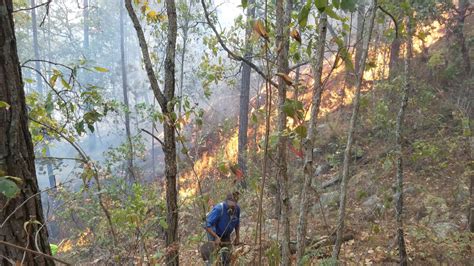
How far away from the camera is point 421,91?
8.22m

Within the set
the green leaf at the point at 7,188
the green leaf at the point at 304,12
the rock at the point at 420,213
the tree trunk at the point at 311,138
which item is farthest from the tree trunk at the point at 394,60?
the green leaf at the point at 7,188

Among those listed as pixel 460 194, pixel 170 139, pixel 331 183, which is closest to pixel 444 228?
pixel 460 194

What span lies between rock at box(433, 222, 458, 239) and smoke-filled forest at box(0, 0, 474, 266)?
4 cm

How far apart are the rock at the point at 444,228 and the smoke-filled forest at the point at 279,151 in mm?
44

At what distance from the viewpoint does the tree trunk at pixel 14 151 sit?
152cm

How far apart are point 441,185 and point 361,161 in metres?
2.56

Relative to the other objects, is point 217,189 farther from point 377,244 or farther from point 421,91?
point 421,91

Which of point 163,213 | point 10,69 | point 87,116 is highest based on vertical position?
point 10,69

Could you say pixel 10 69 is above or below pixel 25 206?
above

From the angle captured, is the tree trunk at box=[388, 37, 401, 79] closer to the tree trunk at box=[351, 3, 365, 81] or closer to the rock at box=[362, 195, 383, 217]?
the tree trunk at box=[351, 3, 365, 81]

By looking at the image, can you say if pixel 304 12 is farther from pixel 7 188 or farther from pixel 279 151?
pixel 7 188

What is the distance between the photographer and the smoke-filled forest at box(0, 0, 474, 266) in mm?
1604

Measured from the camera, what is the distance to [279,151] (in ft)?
6.31

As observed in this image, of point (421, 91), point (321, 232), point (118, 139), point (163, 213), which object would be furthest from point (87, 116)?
point (118, 139)
